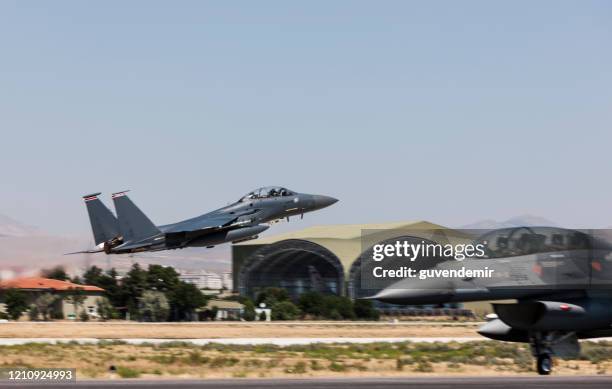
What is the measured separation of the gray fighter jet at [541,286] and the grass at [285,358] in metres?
5.82

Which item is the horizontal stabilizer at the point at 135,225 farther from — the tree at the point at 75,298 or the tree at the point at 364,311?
the tree at the point at 364,311

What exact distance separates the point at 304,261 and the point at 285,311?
84.0 ft

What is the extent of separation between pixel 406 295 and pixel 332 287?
76101 millimetres

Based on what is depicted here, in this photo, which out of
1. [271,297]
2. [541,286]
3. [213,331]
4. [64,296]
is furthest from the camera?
[271,297]

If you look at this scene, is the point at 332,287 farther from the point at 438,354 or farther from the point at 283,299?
the point at 438,354

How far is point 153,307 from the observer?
72.9 m

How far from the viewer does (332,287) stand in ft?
320

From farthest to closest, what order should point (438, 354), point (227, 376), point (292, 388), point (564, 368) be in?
point (438, 354), point (564, 368), point (227, 376), point (292, 388)

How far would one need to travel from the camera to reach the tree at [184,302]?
76562 millimetres

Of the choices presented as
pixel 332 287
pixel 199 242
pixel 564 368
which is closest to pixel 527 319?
pixel 564 368

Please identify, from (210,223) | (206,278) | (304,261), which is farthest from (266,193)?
(206,278)

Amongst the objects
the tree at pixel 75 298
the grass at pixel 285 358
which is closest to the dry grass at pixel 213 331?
the grass at pixel 285 358

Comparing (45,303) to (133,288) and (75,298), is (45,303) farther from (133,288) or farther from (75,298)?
(133,288)
